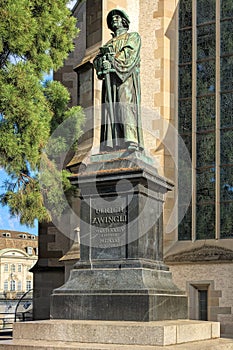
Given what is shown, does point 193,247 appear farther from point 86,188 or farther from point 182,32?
point 86,188

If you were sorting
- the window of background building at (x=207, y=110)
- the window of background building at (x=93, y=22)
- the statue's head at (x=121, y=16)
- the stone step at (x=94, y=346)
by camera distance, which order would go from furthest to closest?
the window of background building at (x=93, y=22), the window of background building at (x=207, y=110), the statue's head at (x=121, y=16), the stone step at (x=94, y=346)

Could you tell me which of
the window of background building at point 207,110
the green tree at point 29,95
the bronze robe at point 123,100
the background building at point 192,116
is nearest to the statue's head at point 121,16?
the bronze robe at point 123,100

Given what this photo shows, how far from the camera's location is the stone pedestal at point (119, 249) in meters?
7.97

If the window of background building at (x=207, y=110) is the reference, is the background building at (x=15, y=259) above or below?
below

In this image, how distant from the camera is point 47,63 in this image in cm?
1260

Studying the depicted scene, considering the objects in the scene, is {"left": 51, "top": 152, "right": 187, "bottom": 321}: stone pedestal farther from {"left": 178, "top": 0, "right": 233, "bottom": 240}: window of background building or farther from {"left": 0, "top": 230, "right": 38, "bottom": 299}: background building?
{"left": 0, "top": 230, "right": 38, "bottom": 299}: background building

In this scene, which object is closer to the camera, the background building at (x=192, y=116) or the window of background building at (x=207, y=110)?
the background building at (x=192, y=116)

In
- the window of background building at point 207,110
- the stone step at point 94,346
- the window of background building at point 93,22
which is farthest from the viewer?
the window of background building at point 93,22

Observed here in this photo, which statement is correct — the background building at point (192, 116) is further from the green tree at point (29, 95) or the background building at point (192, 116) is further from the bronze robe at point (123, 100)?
the bronze robe at point (123, 100)

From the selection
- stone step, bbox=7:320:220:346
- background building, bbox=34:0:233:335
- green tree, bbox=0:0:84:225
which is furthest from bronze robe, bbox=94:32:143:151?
background building, bbox=34:0:233:335

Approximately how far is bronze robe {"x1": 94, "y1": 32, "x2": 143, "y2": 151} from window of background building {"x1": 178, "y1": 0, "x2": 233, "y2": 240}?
19.0ft

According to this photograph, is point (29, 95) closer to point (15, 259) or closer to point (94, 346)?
point (94, 346)

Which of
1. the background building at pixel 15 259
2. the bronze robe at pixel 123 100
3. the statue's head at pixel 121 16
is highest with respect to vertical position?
the statue's head at pixel 121 16

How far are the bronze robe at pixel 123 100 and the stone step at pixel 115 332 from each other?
85.3 inches
